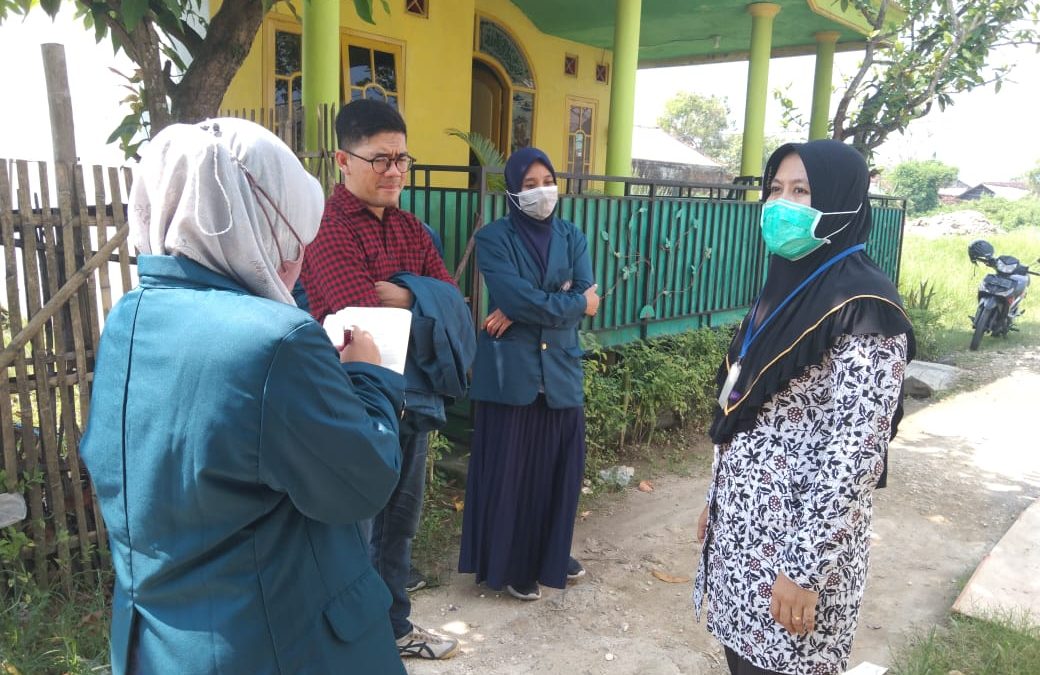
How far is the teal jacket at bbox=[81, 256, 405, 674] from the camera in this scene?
118cm

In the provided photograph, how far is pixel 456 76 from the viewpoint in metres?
7.63

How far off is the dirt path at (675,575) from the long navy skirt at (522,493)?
0.17 m

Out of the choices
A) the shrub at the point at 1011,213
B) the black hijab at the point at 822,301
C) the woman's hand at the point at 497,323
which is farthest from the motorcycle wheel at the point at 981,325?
the shrub at the point at 1011,213

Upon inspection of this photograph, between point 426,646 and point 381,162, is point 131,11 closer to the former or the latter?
point 381,162

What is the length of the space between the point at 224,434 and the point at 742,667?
148 cm

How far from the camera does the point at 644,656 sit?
3100 millimetres

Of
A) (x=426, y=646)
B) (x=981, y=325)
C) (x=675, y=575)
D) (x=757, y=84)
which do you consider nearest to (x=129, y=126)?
(x=426, y=646)

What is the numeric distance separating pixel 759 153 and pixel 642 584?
21.0ft

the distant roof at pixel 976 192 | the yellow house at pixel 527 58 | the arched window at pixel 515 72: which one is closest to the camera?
the yellow house at pixel 527 58

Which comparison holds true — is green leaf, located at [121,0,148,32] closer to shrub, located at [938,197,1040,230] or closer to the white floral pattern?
the white floral pattern

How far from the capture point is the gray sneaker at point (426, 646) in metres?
2.97

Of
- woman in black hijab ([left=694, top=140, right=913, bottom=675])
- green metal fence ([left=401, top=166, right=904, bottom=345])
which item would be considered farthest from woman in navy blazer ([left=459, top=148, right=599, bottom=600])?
woman in black hijab ([left=694, top=140, right=913, bottom=675])

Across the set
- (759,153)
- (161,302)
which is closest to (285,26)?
(759,153)

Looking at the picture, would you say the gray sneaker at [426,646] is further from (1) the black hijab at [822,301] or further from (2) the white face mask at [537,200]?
(2) the white face mask at [537,200]
